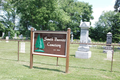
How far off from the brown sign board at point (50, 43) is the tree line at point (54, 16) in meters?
20.2

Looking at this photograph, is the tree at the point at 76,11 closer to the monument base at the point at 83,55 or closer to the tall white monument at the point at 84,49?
the tall white monument at the point at 84,49

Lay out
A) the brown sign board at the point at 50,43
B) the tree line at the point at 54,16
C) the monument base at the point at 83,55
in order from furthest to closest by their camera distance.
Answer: the tree line at the point at 54,16
the monument base at the point at 83,55
the brown sign board at the point at 50,43

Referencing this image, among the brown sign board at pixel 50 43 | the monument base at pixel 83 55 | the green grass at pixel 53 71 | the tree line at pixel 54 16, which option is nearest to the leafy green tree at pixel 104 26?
the tree line at pixel 54 16

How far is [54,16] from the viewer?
29.2 metres

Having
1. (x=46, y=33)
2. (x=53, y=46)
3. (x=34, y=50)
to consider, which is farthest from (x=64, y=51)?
(x=34, y=50)

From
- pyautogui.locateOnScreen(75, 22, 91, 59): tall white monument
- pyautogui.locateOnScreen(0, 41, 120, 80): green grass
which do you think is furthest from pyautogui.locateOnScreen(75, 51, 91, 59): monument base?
pyautogui.locateOnScreen(0, 41, 120, 80): green grass

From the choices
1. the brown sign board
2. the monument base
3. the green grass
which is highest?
the brown sign board

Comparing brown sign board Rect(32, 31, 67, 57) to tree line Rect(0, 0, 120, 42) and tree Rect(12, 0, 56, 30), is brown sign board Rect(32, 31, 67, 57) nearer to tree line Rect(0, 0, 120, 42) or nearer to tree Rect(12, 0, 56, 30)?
tree line Rect(0, 0, 120, 42)

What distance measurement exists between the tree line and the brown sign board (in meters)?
20.2

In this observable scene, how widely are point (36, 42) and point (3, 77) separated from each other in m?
2.12

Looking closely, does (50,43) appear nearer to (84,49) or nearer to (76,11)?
(84,49)

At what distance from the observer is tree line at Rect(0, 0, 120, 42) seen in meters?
29.1

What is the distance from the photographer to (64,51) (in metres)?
5.27

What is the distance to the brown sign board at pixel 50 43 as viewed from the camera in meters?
5.30
